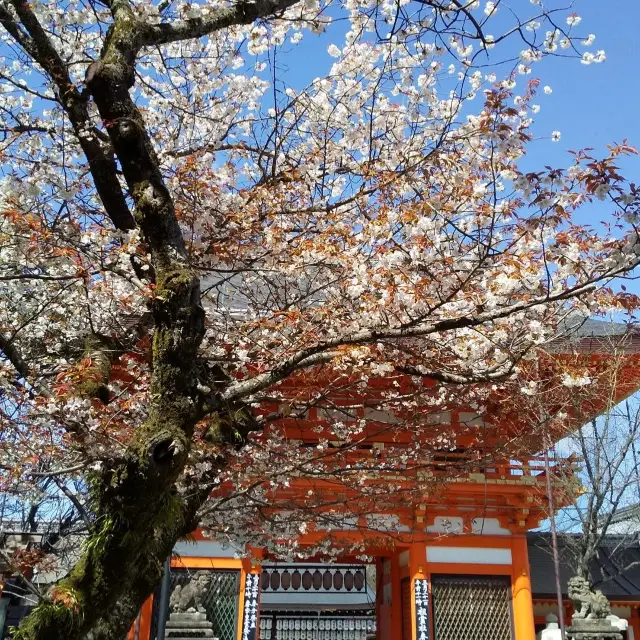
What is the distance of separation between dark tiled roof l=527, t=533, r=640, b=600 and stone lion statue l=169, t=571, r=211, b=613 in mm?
7195

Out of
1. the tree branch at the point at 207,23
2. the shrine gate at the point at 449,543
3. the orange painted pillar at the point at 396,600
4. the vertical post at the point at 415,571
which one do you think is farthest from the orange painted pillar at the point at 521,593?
the tree branch at the point at 207,23

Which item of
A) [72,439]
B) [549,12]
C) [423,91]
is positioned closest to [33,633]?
[72,439]

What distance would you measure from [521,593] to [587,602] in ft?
5.98

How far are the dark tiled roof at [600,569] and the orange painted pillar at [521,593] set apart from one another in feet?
11.6

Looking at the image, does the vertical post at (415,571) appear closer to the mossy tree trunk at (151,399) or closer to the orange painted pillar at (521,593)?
the orange painted pillar at (521,593)

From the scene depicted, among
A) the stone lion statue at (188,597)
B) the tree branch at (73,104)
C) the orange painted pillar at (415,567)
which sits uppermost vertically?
the tree branch at (73,104)

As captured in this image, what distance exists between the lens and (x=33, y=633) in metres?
3.24

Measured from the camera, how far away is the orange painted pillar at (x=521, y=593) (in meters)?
9.12

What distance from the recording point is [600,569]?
1362 centimetres

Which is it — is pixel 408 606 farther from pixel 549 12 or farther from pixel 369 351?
pixel 549 12

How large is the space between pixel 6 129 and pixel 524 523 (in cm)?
883

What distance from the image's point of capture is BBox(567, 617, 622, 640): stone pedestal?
10.0 m

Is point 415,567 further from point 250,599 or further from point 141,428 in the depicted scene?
point 141,428

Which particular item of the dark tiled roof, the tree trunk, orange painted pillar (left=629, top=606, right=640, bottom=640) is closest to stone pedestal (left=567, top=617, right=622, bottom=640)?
the dark tiled roof
